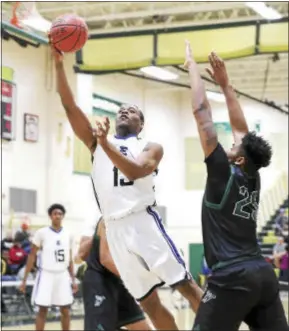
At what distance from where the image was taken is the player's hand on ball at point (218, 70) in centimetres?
487

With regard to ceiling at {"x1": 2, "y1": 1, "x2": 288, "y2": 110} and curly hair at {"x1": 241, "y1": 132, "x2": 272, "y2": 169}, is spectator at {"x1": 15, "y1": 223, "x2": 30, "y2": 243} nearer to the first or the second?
ceiling at {"x1": 2, "y1": 1, "x2": 288, "y2": 110}

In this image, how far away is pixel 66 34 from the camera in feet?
18.3

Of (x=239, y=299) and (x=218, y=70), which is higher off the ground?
(x=218, y=70)

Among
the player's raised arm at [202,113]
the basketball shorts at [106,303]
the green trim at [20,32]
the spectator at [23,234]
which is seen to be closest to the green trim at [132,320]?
the basketball shorts at [106,303]

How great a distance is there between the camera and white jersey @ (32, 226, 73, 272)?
11.2 metres

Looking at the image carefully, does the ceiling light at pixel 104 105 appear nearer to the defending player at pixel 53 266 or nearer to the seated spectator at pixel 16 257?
the seated spectator at pixel 16 257

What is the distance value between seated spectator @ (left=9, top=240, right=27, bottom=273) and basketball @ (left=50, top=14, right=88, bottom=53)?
10.7 metres

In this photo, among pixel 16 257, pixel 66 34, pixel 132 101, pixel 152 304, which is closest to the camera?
pixel 66 34

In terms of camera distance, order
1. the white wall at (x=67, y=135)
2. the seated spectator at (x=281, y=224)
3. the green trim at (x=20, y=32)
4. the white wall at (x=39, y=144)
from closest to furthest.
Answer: the green trim at (x=20, y=32)
the white wall at (x=39, y=144)
the white wall at (x=67, y=135)
the seated spectator at (x=281, y=224)

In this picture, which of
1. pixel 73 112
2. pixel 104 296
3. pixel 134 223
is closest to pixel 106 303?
pixel 104 296

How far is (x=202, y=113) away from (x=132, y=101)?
20981 mm

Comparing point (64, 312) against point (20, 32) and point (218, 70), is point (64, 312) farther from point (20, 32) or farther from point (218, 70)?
point (218, 70)

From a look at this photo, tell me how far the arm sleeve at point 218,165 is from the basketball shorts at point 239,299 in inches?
20.0

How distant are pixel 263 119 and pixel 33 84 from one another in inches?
410
